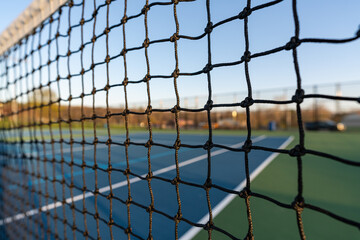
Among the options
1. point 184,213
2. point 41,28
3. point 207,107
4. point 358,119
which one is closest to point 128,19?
point 207,107

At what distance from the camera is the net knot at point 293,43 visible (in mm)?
545

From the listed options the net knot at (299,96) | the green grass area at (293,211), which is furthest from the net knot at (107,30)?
the green grass area at (293,211)

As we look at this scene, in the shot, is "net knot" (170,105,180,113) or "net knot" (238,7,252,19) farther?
"net knot" (170,105,180,113)

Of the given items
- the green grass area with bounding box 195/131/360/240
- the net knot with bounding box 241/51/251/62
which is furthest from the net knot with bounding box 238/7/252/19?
the green grass area with bounding box 195/131/360/240

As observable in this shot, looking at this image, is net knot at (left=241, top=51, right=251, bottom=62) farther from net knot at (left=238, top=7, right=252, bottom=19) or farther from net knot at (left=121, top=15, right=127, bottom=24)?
net knot at (left=121, top=15, right=127, bottom=24)

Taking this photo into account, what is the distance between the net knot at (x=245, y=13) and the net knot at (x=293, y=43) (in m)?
0.16

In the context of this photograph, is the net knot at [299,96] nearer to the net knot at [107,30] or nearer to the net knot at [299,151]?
the net knot at [299,151]

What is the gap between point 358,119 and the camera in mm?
8836

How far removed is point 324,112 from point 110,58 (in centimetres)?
1059

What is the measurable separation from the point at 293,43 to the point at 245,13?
18 cm

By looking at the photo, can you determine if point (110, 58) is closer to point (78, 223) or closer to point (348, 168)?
point (78, 223)

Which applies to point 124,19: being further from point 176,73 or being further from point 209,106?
point 209,106

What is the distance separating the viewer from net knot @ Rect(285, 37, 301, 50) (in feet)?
1.79

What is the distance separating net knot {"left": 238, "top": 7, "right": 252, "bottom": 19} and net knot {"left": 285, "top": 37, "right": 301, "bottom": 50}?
162 millimetres
